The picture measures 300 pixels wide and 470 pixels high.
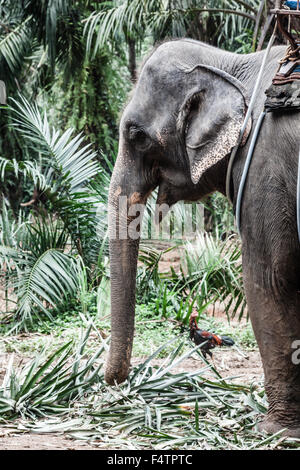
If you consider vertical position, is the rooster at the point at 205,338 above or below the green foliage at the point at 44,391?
above

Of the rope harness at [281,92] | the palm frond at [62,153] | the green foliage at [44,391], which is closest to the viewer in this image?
the rope harness at [281,92]

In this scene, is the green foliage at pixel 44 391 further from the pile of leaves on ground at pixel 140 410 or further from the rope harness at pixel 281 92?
the rope harness at pixel 281 92

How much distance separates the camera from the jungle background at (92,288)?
14.7ft

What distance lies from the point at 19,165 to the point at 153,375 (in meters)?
4.71

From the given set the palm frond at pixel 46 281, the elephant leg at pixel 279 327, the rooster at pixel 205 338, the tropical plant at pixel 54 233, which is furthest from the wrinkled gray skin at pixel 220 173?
the tropical plant at pixel 54 233

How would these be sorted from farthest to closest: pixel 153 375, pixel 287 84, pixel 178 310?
1. pixel 178 310
2. pixel 153 375
3. pixel 287 84

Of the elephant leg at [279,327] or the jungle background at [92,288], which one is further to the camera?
the jungle background at [92,288]

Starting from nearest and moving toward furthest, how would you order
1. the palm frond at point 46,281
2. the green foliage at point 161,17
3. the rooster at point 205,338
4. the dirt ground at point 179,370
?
the dirt ground at point 179,370 → the rooster at point 205,338 → the palm frond at point 46,281 → the green foliage at point 161,17

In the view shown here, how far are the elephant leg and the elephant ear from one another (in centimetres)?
60

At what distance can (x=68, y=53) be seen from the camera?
14102mm

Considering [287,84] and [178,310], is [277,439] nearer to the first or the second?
[287,84]

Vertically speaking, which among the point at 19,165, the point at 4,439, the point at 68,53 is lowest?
the point at 4,439

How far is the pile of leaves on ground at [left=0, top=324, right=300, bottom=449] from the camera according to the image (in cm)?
407

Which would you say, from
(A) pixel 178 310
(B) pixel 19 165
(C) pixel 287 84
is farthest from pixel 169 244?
(C) pixel 287 84
